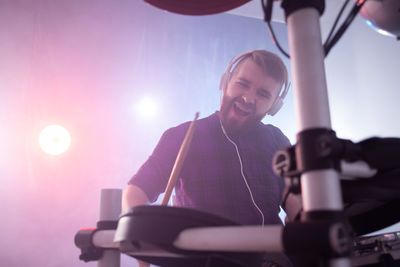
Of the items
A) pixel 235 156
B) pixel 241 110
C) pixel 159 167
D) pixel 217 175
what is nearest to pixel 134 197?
pixel 159 167

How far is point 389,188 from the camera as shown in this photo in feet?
1.42

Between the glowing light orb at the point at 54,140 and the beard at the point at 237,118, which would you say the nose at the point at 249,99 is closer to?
the beard at the point at 237,118

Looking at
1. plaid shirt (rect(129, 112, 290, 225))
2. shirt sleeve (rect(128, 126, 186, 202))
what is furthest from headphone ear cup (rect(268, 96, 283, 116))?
shirt sleeve (rect(128, 126, 186, 202))

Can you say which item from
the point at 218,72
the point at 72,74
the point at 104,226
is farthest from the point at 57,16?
the point at 104,226

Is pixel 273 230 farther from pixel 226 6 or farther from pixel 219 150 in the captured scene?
pixel 219 150

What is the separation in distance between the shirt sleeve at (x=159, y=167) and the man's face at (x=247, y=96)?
0.68 feet

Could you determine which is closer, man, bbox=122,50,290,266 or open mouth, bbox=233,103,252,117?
man, bbox=122,50,290,266

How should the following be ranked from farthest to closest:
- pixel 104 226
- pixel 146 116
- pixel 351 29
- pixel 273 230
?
pixel 351 29
pixel 146 116
pixel 104 226
pixel 273 230

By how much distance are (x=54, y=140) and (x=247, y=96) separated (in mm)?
1094

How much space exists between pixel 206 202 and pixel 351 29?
1.73 meters

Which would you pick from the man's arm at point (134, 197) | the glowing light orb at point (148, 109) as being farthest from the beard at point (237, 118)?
the glowing light orb at point (148, 109)

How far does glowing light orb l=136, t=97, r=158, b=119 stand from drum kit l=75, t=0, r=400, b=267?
140 cm

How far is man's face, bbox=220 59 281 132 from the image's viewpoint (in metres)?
1.29

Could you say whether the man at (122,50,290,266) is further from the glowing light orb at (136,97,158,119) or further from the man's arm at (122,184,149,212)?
the glowing light orb at (136,97,158,119)
